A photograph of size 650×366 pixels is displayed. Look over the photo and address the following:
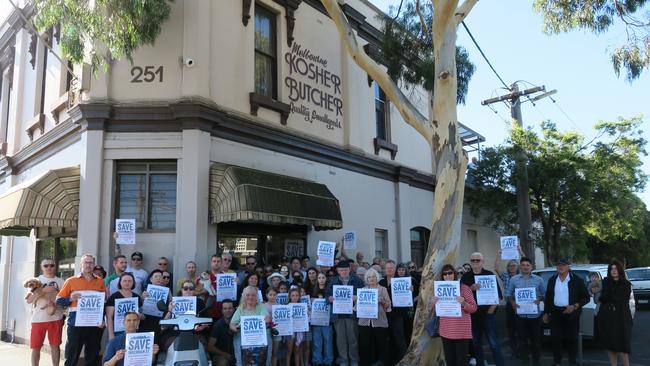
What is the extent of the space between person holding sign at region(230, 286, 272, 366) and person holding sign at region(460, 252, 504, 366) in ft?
10.8

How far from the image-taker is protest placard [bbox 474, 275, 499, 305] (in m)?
8.46

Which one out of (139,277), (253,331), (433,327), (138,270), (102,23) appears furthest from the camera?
(102,23)

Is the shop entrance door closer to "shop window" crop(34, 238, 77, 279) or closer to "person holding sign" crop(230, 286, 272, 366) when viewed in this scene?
"person holding sign" crop(230, 286, 272, 366)

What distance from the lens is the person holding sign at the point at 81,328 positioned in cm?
820

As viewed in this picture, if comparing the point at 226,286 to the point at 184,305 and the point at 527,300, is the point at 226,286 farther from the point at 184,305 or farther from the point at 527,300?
the point at 527,300

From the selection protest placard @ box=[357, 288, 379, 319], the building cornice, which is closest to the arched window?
the building cornice

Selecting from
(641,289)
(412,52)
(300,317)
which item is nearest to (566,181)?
(641,289)

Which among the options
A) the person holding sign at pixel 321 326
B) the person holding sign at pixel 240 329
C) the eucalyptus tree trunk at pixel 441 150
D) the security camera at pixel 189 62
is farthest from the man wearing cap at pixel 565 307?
the security camera at pixel 189 62

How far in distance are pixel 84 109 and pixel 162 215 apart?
2.64 metres

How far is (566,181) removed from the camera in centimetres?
1881

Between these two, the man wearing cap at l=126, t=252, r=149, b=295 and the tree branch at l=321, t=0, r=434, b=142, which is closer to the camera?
the man wearing cap at l=126, t=252, r=149, b=295

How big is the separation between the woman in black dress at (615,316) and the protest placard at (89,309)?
7936 millimetres

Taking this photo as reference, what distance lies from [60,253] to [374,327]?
7576mm

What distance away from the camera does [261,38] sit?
13.0m
